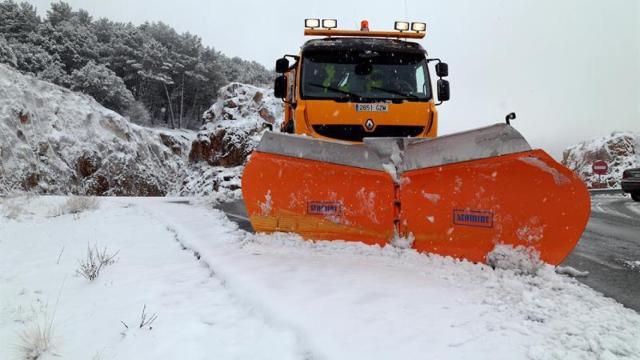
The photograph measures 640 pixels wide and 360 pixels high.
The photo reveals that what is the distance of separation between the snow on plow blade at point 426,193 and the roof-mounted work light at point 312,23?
2.73m

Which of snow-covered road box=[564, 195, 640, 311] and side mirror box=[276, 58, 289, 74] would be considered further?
side mirror box=[276, 58, 289, 74]

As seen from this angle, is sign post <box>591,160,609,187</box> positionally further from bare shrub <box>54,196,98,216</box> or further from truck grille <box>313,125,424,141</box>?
bare shrub <box>54,196,98,216</box>

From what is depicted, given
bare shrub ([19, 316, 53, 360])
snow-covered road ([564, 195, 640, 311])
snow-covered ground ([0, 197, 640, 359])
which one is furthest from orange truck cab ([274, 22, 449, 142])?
bare shrub ([19, 316, 53, 360])

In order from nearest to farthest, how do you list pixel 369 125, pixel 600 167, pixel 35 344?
1. pixel 35 344
2. pixel 369 125
3. pixel 600 167

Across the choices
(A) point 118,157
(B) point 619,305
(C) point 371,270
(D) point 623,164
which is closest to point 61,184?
(A) point 118,157

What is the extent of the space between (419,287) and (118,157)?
83.1ft

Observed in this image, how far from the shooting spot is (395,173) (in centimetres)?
389

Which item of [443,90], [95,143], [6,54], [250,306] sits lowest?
[250,306]

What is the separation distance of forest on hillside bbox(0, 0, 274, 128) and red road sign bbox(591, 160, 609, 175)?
29.6 metres

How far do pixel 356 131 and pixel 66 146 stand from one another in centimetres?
2267

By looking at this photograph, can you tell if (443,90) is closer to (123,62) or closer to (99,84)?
(99,84)

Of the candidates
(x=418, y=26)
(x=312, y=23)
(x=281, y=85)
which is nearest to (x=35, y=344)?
(x=281, y=85)

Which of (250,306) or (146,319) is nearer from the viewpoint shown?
(146,319)

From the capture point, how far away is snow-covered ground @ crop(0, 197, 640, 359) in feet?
6.49
